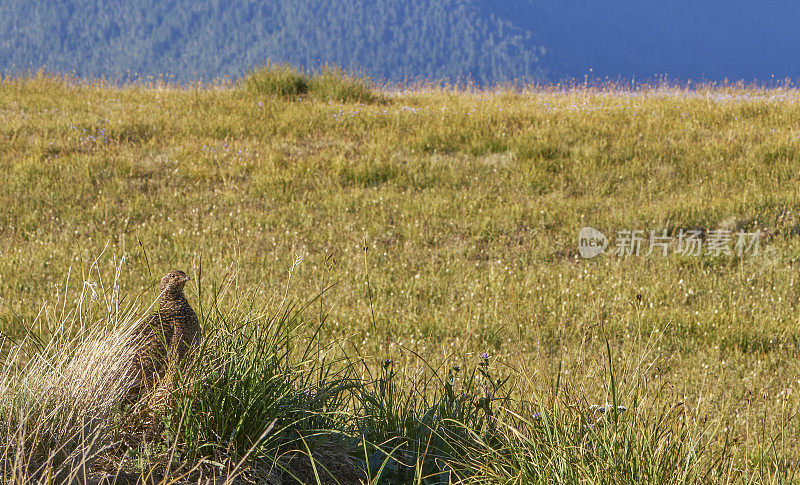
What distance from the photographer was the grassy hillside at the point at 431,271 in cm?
307

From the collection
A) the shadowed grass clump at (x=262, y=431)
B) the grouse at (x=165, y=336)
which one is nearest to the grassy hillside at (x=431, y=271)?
the shadowed grass clump at (x=262, y=431)

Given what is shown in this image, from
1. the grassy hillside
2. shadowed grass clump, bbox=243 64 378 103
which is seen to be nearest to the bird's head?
the grassy hillside

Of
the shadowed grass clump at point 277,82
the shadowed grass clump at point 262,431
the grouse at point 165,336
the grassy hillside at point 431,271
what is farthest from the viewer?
the shadowed grass clump at point 277,82

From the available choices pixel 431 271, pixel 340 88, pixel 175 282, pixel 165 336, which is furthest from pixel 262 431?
pixel 340 88

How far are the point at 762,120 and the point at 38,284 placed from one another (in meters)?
12.1

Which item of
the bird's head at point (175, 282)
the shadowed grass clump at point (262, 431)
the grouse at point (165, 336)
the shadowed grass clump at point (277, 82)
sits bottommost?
the shadowed grass clump at point (262, 431)

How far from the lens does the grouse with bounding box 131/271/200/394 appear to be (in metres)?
3.24

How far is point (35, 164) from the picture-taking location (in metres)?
9.80

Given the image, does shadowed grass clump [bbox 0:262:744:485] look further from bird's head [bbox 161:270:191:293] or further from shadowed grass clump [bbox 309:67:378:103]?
shadowed grass clump [bbox 309:67:378:103]

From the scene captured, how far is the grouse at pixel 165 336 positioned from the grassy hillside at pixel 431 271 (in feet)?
0.44

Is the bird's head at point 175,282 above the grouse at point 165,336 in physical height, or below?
above

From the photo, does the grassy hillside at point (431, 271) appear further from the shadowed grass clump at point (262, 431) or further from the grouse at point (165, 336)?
the grouse at point (165, 336)

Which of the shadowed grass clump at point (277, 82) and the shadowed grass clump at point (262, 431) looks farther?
the shadowed grass clump at point (277, 82)

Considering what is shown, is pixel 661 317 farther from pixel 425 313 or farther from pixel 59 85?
pixel 59 85
